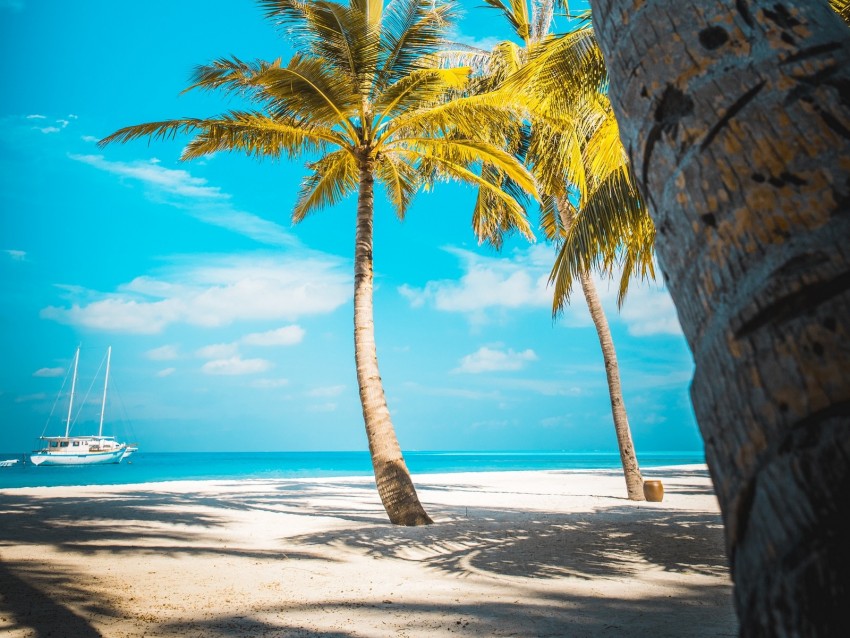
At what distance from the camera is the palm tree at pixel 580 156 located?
6672 millimetres

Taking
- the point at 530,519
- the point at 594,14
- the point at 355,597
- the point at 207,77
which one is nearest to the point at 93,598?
the point at 355,597

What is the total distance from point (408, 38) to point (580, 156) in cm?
327

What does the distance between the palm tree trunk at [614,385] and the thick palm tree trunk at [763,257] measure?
33.2 ft

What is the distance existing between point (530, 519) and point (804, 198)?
866 cm

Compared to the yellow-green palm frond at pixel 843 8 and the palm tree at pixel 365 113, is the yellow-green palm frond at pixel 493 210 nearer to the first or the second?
the palm tree at pixel 365 113

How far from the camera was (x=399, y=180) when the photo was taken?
1141 centimetres

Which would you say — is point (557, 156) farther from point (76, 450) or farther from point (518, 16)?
point (76, 450)

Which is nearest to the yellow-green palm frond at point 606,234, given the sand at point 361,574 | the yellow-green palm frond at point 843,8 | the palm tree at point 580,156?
the palm tree at point 580,156

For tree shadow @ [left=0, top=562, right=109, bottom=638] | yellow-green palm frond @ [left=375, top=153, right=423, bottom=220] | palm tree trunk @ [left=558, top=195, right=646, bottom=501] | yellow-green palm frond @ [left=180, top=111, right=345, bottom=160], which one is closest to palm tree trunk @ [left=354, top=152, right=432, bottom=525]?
yellow-green palm frond @ [left=180, top=111, right=345, bottom=160]

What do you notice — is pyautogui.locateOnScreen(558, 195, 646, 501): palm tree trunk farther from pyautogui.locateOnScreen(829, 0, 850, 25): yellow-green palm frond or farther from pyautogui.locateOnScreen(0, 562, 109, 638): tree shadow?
pyautogui.locateOnScreen(0, 562, 109, 638): tree shadow

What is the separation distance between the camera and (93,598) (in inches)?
157

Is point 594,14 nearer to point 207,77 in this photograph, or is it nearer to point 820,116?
point 820,116

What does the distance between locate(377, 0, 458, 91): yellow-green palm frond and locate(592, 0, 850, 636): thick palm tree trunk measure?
8326 millimetres

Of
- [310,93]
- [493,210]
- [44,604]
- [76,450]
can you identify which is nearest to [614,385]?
[493,210]
